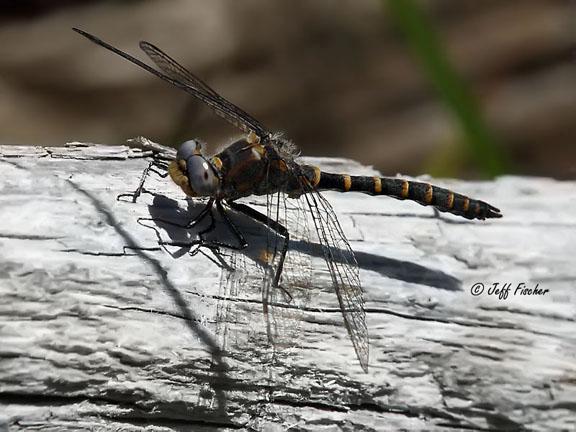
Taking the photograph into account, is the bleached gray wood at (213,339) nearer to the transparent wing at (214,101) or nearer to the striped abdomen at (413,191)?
the striped abdomen at (413,191)

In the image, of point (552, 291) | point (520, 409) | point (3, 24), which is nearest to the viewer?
point (520, 409)

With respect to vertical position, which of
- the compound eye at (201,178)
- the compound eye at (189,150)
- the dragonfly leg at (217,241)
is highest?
the compound eye at (189,150)

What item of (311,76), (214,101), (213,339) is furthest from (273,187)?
(311,76)

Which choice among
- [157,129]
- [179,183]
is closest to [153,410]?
[179,183]

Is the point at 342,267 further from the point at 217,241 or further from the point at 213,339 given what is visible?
the point at 213,339

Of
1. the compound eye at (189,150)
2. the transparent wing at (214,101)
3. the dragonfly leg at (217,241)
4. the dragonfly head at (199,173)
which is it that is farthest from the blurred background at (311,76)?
the dragonfly leg at (217,241)

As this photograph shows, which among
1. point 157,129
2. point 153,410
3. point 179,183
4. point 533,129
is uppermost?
point 533,129

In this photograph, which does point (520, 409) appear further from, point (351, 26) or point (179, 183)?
point (351, 26)

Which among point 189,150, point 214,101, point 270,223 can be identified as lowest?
point 270,223
